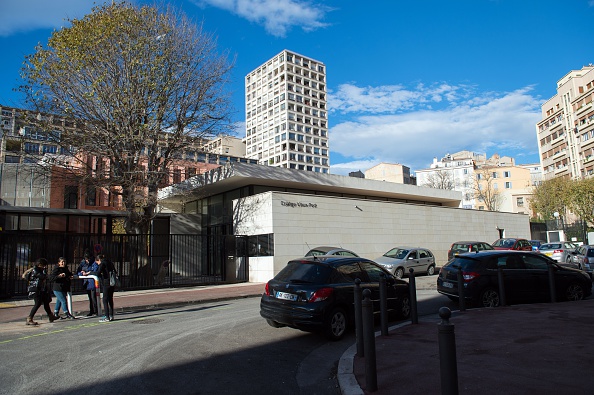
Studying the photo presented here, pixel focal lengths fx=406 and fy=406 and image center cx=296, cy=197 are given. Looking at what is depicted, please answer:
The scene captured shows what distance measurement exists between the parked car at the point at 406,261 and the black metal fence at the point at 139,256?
795cm

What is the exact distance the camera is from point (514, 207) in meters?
88.2

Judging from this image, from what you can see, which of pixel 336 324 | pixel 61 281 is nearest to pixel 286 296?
pixel 336 324

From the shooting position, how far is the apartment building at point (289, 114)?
106625 millimetres

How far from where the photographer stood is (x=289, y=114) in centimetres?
10631

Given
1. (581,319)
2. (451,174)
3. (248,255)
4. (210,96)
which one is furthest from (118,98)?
(451,174)

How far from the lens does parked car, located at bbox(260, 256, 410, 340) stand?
743 centimetres

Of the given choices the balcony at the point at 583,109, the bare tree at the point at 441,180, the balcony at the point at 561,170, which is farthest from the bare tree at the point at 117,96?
the balcony at the point at 561,170

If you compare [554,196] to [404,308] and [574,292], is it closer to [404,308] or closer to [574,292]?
[574,292]

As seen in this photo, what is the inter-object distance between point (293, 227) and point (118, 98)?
36.3 ft

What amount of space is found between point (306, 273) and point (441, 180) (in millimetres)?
83815

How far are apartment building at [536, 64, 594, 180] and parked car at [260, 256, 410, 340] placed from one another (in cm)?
6952

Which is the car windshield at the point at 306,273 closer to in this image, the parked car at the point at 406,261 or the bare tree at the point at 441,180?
the parked car at the point at 406,261

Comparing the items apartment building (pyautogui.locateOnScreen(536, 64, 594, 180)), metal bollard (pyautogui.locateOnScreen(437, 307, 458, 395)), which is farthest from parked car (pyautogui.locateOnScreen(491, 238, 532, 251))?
apartment building (pyautogui.locateOnScreen(536, 64, 594, 180))

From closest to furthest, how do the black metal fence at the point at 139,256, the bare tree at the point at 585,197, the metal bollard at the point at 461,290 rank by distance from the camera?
the metal bollard at the point at 461,290, the black metal fence at the point at 139,256, the bare tree at the point at 585,197
